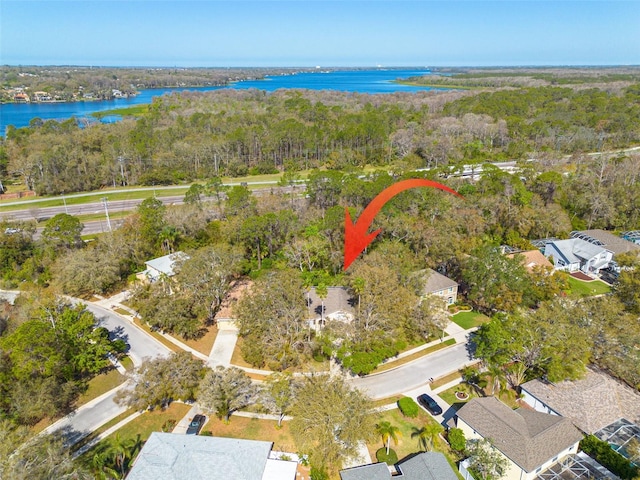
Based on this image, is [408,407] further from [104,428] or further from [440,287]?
[104,428]

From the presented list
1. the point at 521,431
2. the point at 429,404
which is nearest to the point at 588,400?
the point at 521,431

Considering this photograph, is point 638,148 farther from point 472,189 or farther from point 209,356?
point 209,356

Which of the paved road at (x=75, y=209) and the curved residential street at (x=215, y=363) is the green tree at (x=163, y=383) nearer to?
the curved residential street at (x=215, y=363)

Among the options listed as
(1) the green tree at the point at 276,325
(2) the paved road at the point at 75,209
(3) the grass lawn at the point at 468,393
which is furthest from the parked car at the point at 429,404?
(2) the paved road at the point at 75,209

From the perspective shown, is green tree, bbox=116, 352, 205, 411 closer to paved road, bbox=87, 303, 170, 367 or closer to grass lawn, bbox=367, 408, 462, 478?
paved road, bbox=87, 303, 170, 367

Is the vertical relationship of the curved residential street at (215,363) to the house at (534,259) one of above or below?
below

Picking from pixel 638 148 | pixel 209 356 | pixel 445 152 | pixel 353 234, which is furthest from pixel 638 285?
pixel 638 148

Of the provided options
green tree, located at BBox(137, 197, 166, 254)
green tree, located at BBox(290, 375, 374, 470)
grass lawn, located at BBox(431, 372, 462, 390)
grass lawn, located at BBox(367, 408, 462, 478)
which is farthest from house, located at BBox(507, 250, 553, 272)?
green tree, located at BBox(137, 197, 166, 254)
